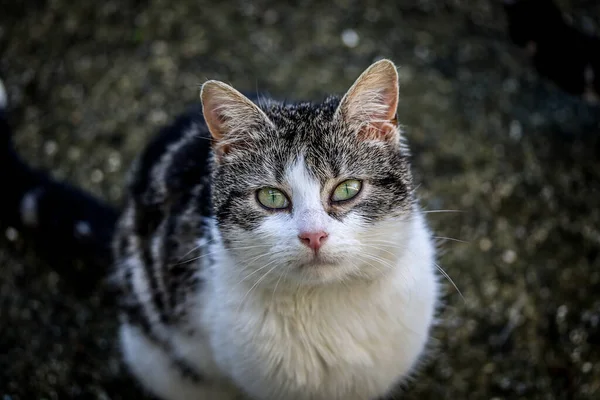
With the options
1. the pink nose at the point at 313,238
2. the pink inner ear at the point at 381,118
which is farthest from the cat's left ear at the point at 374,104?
the pink nose at the point at 313,238

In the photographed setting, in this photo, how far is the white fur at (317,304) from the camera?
1940 millimetres

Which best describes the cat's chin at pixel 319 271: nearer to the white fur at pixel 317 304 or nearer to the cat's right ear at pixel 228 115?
the white fur at pixel 317 304

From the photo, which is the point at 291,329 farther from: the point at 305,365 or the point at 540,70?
the point at 540,70

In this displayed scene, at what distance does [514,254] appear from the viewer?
330 cm

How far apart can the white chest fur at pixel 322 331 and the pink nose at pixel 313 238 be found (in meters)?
0.31

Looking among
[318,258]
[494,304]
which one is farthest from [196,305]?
[494,304]

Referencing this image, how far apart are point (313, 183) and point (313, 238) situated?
0.61ft

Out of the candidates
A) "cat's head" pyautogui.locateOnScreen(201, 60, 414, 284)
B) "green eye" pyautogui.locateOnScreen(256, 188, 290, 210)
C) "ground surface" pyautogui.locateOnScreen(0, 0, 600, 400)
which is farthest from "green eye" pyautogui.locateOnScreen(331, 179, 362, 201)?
"ground surface" pyautogui.locateOnScreen(0, 0, 600, 400)

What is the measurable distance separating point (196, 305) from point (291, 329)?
40 centimetres

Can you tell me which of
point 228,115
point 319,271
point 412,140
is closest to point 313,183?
point 319,271

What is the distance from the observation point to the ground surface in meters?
3.04

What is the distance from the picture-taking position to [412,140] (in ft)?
12.1

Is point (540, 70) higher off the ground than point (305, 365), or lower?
lower

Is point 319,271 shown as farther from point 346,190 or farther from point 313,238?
point 346,190
